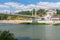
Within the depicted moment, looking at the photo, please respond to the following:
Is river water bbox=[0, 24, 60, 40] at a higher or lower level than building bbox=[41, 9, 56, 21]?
lower

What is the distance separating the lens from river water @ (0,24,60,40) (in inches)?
123

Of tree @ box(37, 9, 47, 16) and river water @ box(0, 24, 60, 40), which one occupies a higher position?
tree @ box(37, 9, 47, 16)

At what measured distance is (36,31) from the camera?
3.37m

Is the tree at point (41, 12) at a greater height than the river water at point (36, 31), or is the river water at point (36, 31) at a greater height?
the tree at point (41, 12)

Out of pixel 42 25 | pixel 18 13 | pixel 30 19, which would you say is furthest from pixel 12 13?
pixel 42 25

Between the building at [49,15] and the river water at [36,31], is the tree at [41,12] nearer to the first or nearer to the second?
the building at [49,15]

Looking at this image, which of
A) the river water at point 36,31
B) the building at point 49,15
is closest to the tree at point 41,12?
the building at point 49,15

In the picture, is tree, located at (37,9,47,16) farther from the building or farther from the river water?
the river water

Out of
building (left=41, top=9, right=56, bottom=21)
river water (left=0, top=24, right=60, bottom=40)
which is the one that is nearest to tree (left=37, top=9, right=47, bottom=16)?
building (left=41, top=9, right=56, bottom=21)

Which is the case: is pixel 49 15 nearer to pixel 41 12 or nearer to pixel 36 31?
pixel 41 12

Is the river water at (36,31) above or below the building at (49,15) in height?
below

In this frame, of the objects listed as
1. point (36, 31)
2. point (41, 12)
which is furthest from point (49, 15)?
point (36, 31)

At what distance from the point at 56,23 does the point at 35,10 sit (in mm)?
474

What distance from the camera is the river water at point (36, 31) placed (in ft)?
10.3
